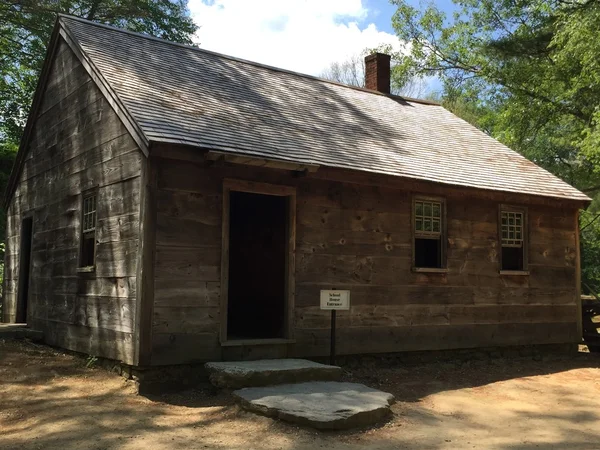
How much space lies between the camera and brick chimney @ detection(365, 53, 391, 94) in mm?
17953

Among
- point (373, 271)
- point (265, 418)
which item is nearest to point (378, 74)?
point (373, 271)

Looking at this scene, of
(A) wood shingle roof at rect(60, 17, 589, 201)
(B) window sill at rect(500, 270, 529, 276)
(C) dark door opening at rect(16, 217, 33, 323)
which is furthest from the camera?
(C) dark door opening at rect(16, 217, 33, 323)

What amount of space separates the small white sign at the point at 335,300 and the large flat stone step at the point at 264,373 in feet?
3.16

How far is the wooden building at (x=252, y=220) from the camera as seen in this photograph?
8.52 meters

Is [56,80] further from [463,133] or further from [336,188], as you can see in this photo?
[463,133]

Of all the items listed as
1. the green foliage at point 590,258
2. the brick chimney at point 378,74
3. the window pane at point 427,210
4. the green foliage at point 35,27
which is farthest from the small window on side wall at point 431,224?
the green foliage at point 590,258

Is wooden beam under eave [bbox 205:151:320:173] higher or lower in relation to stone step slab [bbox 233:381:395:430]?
higher

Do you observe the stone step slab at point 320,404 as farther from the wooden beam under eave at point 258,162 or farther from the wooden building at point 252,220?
the wooden beam under eave at point 258,162

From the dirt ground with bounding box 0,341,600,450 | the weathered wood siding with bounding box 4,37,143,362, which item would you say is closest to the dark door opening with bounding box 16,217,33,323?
the weathered wood siding with bounding box 4,37,143,362

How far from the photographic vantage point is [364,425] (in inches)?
261

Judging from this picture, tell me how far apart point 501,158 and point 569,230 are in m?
2.39

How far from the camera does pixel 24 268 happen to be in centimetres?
1368

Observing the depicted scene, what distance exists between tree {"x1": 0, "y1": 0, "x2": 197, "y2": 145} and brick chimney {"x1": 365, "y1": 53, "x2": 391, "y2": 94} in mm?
11095

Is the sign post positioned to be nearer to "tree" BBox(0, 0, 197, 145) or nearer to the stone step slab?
the stone step slab
